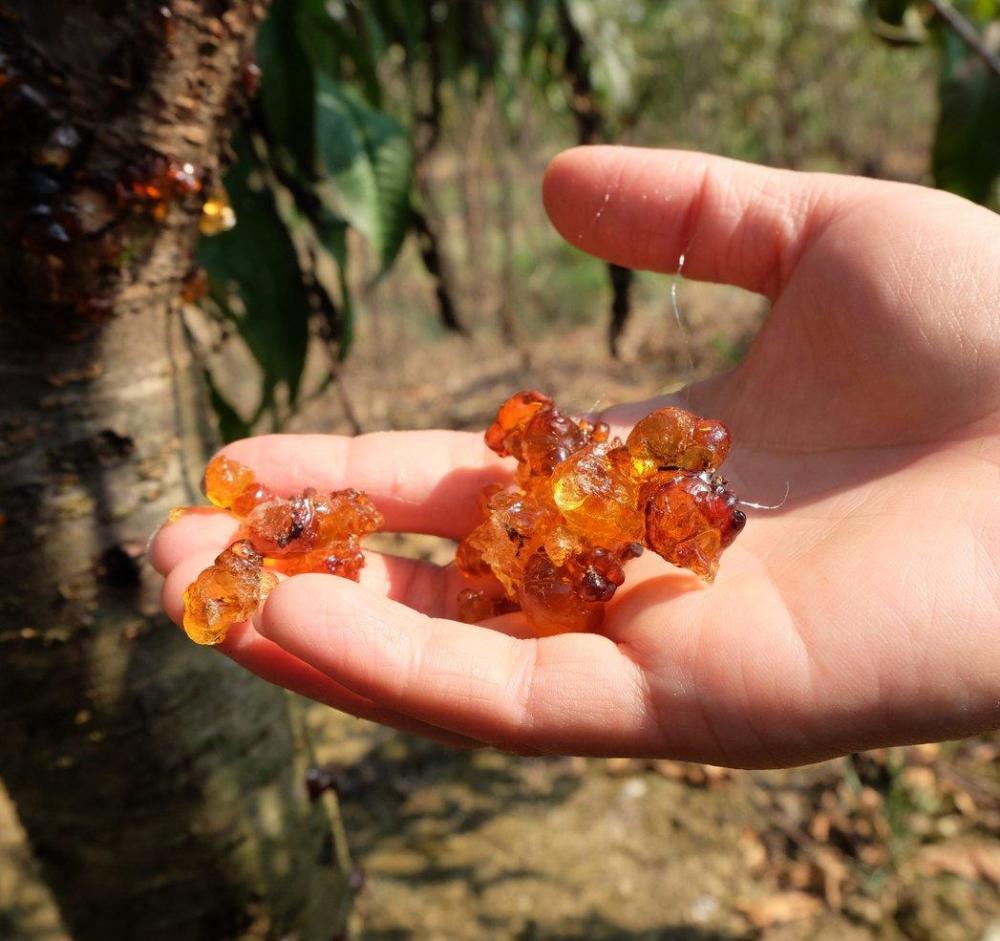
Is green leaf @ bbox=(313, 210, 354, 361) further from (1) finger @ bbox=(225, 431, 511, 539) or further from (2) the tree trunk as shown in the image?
(2) the tree trunk

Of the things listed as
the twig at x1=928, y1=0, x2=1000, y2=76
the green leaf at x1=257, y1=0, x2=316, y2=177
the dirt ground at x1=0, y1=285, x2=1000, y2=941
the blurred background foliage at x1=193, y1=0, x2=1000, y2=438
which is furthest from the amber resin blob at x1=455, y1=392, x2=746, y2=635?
the twig at x1=928, y1=0, x2=1000, y2=76

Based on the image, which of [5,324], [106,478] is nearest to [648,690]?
[106,478]

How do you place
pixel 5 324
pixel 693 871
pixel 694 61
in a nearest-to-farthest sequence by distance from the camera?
pixel 5 324
pixel 693 871
pixel 694 61

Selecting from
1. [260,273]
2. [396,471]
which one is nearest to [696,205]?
[396,471]

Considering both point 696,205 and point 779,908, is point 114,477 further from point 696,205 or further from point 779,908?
point 779,908

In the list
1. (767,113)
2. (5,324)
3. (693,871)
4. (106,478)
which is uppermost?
(5,324)

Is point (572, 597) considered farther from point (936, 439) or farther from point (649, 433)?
point (936, 439)

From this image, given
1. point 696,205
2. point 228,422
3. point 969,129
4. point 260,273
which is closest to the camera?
point 696,205
